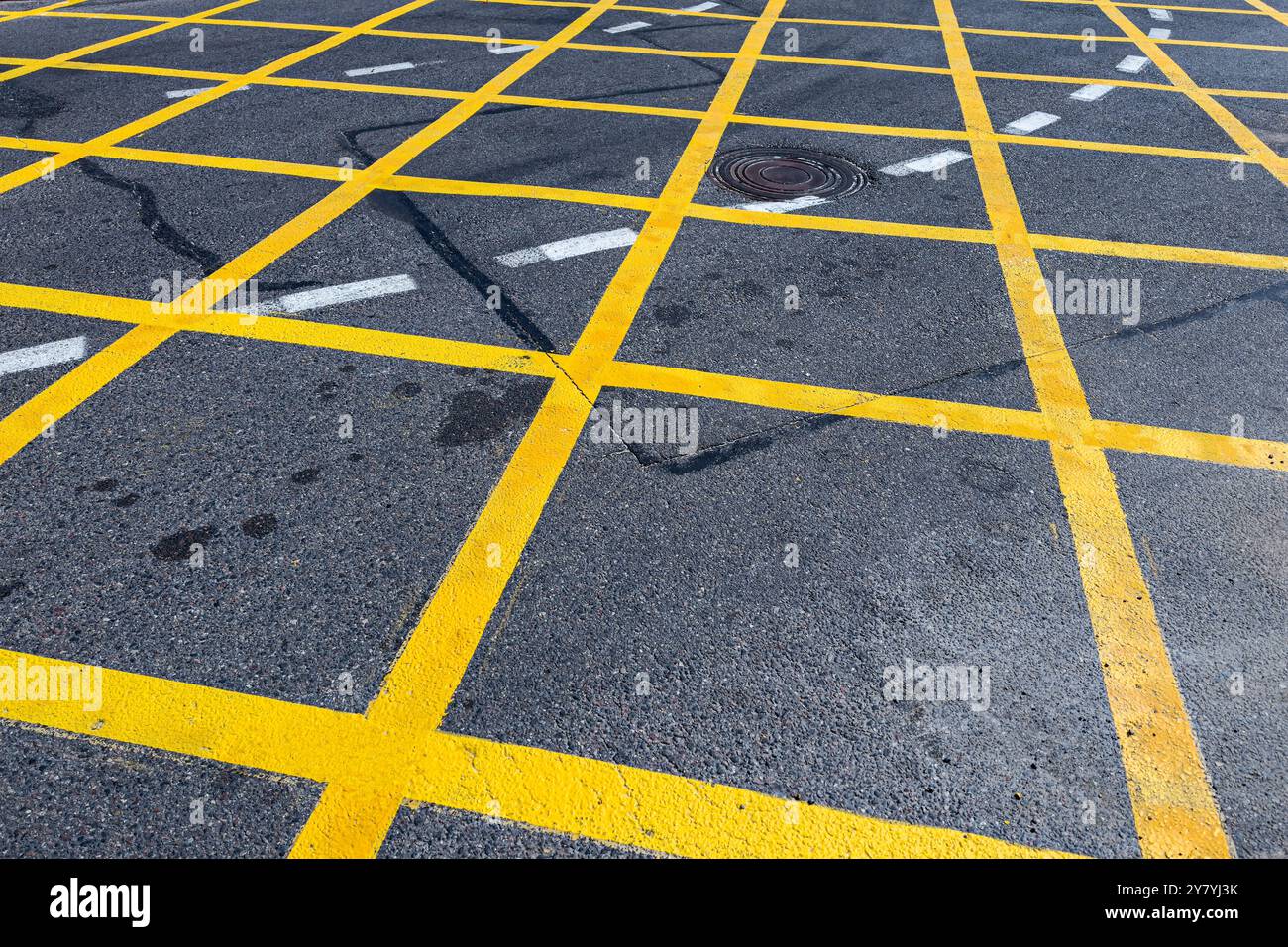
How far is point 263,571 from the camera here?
367 cm

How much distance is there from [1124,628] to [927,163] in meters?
4.93

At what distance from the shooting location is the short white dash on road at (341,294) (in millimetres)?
5353

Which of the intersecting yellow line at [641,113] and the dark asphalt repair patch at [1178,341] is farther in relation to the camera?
the intersecting yellow line at [641,113]

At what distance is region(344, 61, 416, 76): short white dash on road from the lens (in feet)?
30.4

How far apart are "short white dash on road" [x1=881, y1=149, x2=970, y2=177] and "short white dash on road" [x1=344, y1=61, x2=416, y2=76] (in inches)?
193

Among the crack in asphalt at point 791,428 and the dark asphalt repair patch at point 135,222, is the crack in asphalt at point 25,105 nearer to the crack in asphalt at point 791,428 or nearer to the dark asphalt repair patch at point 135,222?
the dark asphalt repair patch at point 135,222

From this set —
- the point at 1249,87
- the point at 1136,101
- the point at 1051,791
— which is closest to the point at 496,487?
the point at 1051,791

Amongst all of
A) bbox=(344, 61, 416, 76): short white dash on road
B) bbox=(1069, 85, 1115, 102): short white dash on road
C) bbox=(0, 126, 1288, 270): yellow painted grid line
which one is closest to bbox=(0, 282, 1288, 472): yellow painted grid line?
bbox=(0, 126, 1288, 270): yellow painted grid line

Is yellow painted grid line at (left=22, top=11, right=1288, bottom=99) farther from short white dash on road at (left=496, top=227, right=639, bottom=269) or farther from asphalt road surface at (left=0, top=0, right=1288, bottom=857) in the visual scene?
short white dash on road at (left=496, top=227, right=639, bottom=269)

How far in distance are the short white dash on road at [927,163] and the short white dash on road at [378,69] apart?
490 cm

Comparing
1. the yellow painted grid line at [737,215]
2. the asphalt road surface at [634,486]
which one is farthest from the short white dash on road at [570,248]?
the yellow painted grid line at [737,215]
